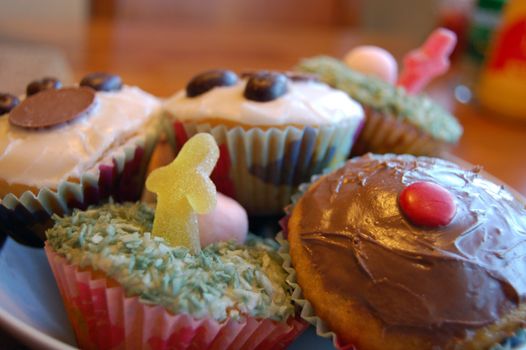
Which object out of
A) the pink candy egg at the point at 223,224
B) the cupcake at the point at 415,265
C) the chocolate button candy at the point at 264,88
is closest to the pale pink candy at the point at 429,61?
the chocolate button candy at the point at 264,88

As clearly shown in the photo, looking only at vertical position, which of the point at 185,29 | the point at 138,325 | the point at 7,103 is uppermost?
the point at 7,103

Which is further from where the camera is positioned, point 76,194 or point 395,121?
point 395,121

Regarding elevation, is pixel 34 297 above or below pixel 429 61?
below

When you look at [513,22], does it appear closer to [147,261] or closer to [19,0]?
[147,261]

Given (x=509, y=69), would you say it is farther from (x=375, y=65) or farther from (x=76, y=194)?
(x=76, y=194)

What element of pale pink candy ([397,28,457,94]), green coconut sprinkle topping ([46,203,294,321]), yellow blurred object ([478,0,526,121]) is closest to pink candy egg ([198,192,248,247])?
green coconut sprinkle topping ([46,203,294,321])

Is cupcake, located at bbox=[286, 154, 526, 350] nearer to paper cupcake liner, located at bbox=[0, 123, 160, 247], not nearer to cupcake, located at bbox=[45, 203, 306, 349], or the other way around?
cupcake, located at bbox=[45, 203, 306, 349]

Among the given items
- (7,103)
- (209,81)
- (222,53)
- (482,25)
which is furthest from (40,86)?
(482,25)
